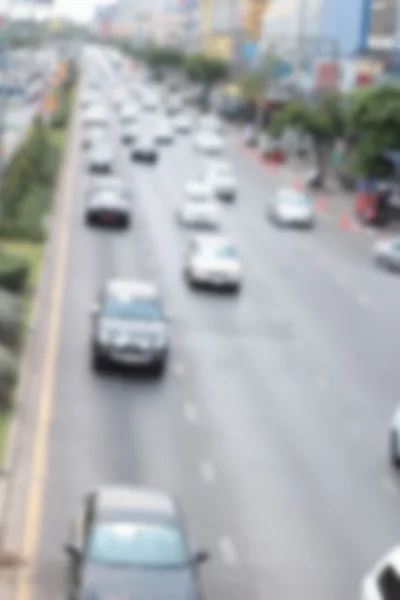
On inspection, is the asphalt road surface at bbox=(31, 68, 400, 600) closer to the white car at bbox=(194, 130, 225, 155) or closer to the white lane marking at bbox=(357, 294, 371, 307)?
the white lane marking at bbox=(357, 294, 371, 307)

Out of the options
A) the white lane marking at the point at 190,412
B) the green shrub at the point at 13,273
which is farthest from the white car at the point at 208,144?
the white lane marking at the point at 190,412

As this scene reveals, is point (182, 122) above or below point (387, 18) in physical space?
below

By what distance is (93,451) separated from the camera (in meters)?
26.1

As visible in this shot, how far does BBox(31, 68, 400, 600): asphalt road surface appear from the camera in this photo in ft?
70.1

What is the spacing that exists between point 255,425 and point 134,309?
5.58m

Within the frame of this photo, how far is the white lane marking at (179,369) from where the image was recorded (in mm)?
33000

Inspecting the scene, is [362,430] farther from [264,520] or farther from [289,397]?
[264,520]

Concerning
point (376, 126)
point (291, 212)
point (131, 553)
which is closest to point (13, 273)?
point (131, 553)

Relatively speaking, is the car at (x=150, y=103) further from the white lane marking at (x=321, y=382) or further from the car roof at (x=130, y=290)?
the white lane marking at (x=321, y=382)

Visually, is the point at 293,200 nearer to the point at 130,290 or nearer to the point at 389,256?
the point at 389,256

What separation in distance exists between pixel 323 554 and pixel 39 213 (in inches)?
1506

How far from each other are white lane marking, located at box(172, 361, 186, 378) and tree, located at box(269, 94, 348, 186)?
48655 mm

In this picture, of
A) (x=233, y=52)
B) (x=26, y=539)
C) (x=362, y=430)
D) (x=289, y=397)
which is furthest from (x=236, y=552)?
(x=233, y=52)

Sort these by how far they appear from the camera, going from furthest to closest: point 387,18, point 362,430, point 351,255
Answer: point 387,18 < point 351,255 < point 362,430
